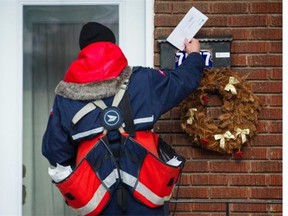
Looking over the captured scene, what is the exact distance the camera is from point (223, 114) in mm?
5246

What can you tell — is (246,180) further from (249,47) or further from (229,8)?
(229,8)

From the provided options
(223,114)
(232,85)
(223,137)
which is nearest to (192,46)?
(232,85)

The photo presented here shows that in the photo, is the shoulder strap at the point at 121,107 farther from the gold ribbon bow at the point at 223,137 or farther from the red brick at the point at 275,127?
the red brick at the point at 275,127

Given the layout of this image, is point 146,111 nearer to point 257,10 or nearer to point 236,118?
point 236,118

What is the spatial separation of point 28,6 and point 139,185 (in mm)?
1862

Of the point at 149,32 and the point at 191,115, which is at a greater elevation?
the point at 149,32

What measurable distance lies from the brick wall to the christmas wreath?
0.36 feet

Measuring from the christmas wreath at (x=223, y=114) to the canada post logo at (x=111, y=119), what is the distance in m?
0.94

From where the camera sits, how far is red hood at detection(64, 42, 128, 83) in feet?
14.4

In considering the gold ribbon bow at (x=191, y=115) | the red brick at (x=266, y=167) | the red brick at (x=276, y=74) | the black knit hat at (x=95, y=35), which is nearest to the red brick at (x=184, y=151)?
the gold ribbon bow at (x=191, y=115)

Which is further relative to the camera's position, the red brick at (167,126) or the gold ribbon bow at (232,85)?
the red brick at (167,126)

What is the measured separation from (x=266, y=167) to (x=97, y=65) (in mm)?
1605
